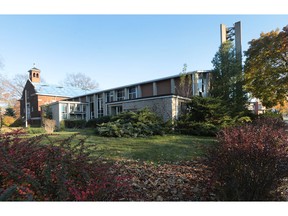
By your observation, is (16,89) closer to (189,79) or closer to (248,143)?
(189,79)

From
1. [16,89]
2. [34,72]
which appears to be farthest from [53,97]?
[16,89]

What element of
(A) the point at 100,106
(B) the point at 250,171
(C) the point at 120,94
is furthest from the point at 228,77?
(A) the point at 100,106

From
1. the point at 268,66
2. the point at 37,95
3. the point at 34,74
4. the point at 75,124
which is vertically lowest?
the point at 75,124

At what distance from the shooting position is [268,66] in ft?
54.2

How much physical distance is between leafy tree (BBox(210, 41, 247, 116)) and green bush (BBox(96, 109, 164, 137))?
733 cm

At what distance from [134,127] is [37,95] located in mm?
28495

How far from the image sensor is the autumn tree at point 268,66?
1581cm

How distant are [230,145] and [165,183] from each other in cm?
153

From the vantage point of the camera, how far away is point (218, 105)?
44.8 ft

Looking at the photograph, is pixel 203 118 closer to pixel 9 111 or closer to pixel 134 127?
pixel 134 127

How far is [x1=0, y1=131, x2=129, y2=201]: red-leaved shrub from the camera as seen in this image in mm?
2160

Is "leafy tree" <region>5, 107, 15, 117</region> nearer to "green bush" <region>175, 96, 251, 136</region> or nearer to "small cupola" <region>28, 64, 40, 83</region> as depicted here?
"small cupola" <region>28, 64, 40, 83</region>

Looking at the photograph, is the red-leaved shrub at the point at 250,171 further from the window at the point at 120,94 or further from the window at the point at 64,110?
the window at the point at 64,110

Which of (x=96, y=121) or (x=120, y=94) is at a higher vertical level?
(x=120, y=94)
